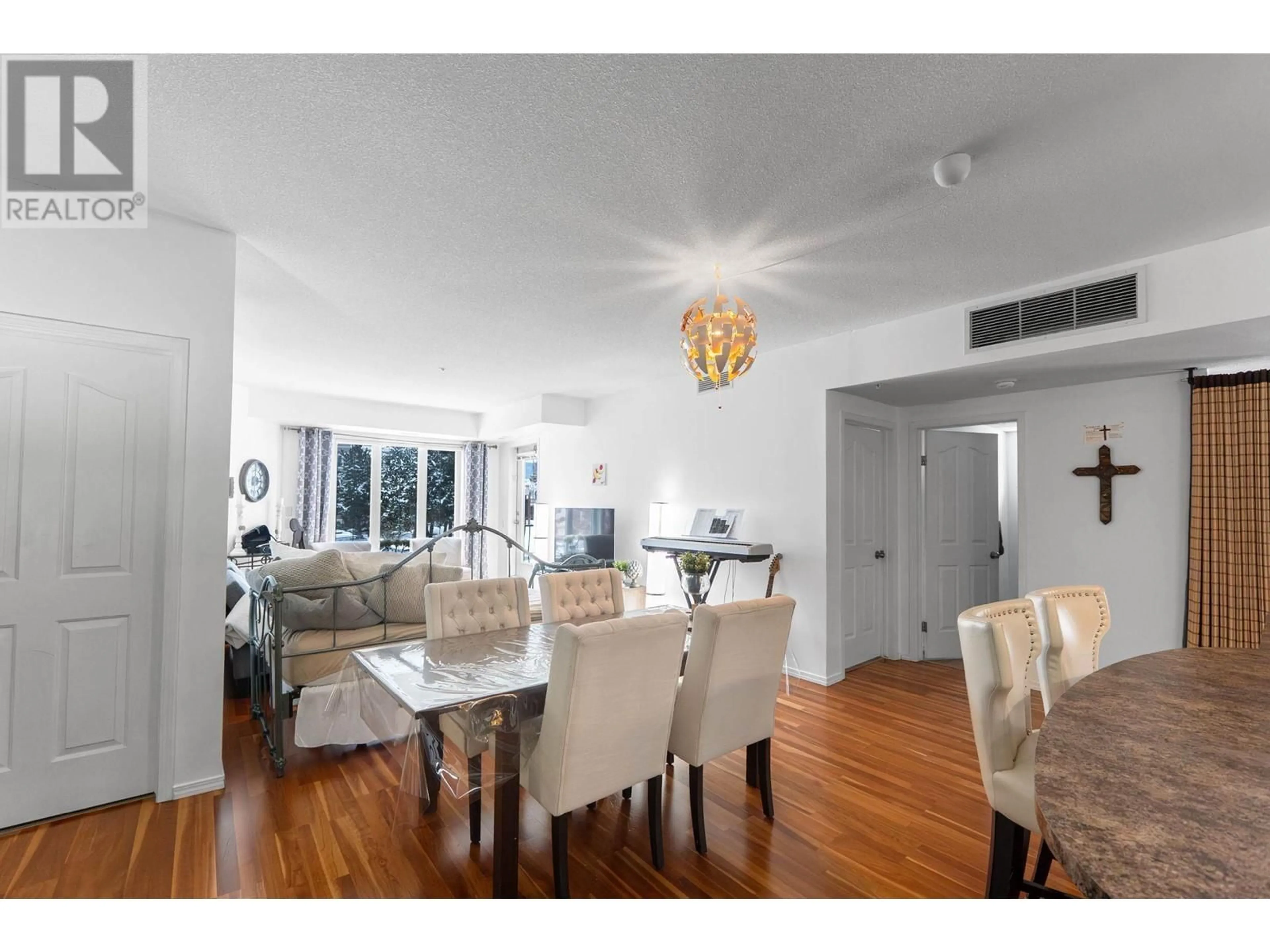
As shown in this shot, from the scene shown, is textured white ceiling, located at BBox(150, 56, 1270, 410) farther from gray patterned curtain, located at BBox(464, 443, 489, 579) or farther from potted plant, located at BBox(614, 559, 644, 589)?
gray patterned curtain, located at BBox(464, 443, 489, 579)

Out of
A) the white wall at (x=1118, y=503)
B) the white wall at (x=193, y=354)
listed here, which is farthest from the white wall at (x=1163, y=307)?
the white wall at (x=193, y=354)

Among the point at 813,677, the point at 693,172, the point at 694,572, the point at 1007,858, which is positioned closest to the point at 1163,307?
the point at 693,172

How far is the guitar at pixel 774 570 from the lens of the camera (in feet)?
14.5

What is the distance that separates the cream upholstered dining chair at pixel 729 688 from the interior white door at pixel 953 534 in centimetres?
311

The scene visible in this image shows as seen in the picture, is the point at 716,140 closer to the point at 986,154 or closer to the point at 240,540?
the point at 986,154

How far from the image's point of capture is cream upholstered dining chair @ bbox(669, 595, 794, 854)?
86.5 inches

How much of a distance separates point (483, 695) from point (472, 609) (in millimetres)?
994

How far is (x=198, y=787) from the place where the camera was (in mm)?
2527

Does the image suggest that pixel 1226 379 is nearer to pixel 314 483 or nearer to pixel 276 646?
pixel 276 646

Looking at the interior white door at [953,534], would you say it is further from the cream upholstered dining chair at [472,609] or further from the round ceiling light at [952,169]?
the cream upholstered dining chair at [472,609]

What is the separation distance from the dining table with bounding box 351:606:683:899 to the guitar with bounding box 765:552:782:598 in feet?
7.36

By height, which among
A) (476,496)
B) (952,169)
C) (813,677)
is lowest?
(813,677)

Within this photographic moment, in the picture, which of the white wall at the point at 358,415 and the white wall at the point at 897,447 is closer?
the white wall at the point at 897,447
